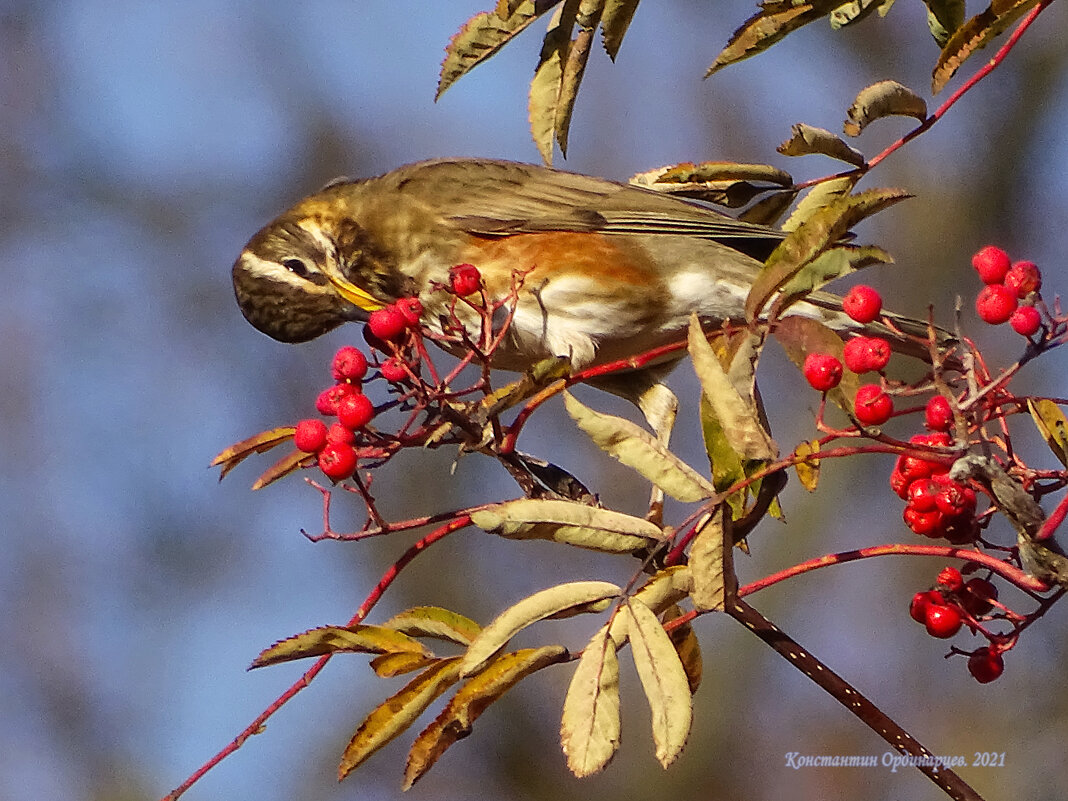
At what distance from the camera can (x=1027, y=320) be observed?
140 centimetres

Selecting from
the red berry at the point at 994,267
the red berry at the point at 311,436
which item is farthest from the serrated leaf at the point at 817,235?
the red berry at the point at 311,436

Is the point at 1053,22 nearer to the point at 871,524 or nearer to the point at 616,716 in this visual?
the point at 871,524

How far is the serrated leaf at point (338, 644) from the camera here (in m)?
1.46

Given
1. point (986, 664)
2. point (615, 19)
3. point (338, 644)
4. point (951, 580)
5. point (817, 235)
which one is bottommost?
point (986, 664)

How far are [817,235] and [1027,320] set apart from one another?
26 centimetres

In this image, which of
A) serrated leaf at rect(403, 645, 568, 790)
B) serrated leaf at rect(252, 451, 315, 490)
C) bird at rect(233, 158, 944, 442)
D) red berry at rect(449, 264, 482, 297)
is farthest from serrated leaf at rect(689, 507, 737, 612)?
bird at rect(233, 158, 944, 442)

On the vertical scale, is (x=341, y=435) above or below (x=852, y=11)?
below

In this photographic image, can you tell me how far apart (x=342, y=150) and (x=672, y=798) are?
14.4 ft

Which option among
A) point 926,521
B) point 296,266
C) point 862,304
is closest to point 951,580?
point 926,521

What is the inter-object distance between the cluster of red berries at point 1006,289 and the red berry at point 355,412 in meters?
0.79

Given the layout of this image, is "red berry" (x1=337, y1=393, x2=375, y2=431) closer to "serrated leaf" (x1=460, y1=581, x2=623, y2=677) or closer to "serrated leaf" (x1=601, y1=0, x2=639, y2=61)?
"serrated leaf" (x1=460, y1=581, x2=623, y2=677)

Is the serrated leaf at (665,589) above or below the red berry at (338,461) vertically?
below

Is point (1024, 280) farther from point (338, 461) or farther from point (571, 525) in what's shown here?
point (338, 461)

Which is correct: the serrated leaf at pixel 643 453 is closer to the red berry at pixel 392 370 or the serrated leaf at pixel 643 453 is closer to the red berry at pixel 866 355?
the red berry at pixel 866 355
